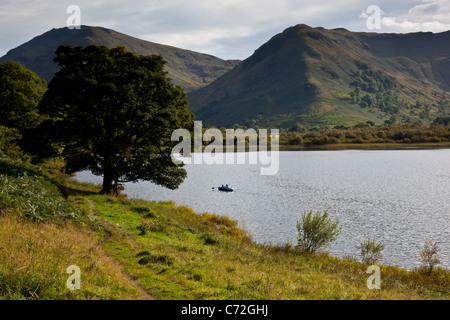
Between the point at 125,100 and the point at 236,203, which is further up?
the point at 125,100

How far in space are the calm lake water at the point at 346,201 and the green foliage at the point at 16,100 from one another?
837 inches

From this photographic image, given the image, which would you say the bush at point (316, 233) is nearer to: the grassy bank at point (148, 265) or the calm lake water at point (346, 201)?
the grassy bank at point (148, 265)

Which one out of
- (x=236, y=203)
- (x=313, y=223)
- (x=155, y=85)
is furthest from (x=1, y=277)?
(x=236, y=203)

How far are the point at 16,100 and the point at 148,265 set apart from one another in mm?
55826

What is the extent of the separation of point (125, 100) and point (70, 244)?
2283cm

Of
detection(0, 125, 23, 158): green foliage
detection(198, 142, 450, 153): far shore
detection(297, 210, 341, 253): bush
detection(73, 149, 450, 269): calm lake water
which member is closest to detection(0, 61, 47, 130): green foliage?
detection(0, 125, 23, 158): green foliage

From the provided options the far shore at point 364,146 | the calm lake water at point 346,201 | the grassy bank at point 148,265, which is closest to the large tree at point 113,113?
the grassy bank at point 148,265

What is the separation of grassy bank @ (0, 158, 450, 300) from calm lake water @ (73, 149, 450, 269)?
877cm

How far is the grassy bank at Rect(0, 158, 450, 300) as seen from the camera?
1138 cm

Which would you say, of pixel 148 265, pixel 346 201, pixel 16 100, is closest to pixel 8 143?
pixel 16 100

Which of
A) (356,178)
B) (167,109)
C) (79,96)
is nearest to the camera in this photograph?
(79,96)
